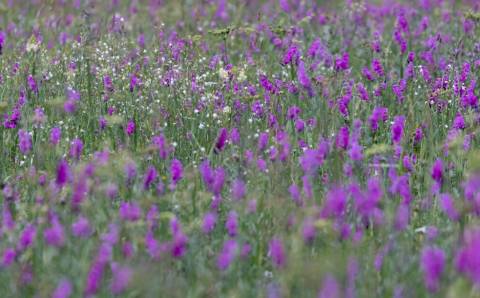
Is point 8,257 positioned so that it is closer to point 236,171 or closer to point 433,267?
point 236,171

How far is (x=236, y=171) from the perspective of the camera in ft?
11.7

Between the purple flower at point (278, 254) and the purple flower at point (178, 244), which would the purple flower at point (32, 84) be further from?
the purple flower at point (278, 254)

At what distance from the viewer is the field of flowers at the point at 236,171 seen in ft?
9.42

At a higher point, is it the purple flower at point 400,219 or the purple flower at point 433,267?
the purple flower at point 433,267

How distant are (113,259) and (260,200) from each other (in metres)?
0.70

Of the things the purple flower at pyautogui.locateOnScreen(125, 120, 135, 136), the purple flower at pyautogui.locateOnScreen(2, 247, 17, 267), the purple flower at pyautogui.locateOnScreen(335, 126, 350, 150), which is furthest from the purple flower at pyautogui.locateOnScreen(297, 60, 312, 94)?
the purple flower at pyautogui.locateOnScreen(2, 247, 17, 267)

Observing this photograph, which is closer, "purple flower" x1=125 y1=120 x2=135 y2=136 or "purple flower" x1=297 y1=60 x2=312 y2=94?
"purple flower" x1=125 y1=120 x2=135 y2=136

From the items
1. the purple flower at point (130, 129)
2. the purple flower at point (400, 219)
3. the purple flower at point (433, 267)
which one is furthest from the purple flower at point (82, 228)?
the purple flower at point (130, 129)

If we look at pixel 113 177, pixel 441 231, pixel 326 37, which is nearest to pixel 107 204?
pixel 113 177

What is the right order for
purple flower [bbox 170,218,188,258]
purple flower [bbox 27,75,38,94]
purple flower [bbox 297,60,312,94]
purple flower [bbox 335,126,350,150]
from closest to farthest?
1. purple flower [bbox 170,218,188,258]
2. purple flower [bbox 335,126,350,150]
3. purple flower [bbox 297,60,312,94]
4. purple flower [bbox 27,75,38,94]

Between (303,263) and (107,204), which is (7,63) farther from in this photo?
(303,263)

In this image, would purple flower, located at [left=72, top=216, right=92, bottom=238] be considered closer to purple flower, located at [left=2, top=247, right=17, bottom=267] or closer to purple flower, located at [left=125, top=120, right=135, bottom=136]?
purple flower, located at [left=2, top=247, right=17, bottom=267]

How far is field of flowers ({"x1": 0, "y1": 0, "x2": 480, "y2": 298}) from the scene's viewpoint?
113 inches

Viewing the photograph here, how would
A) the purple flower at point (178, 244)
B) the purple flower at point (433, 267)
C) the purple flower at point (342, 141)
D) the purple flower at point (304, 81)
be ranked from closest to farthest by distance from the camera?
the purple flower at point (433, 267), the purple flower at point (178, 244), the purple flower at point (342, 141), the purple flower at point (304, 81)
